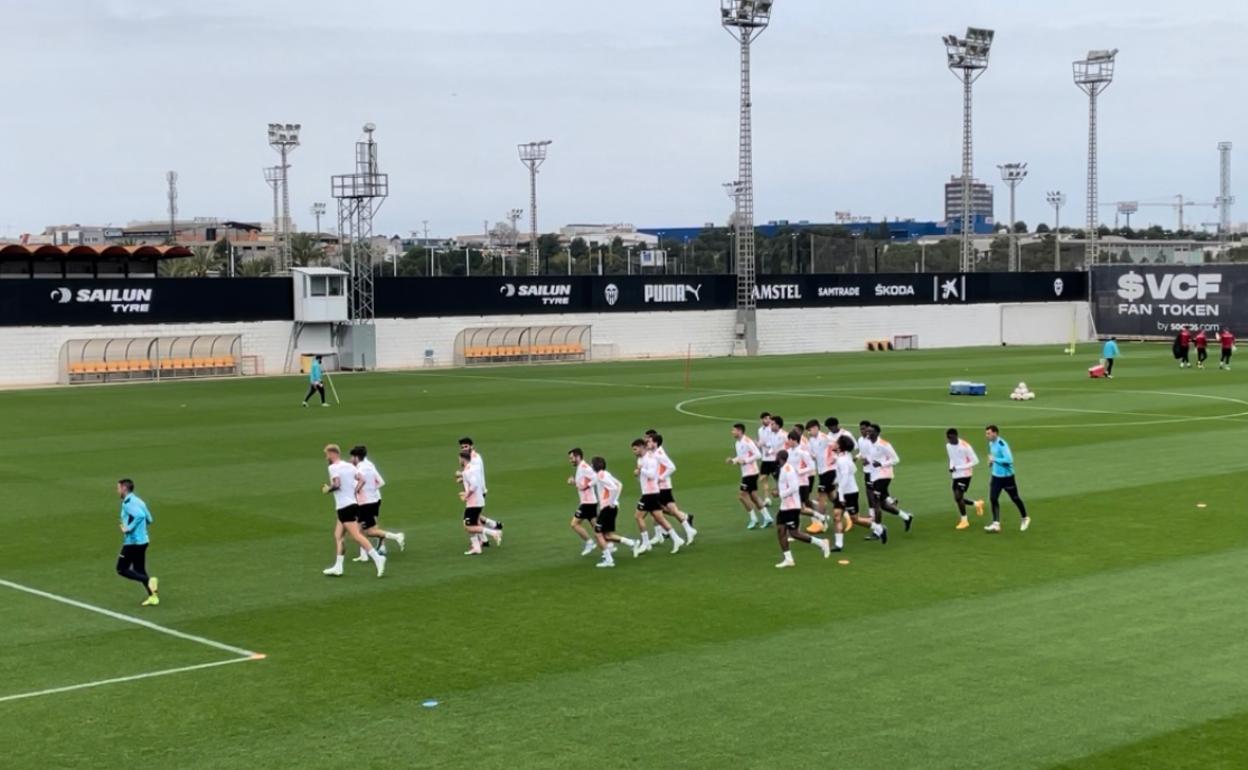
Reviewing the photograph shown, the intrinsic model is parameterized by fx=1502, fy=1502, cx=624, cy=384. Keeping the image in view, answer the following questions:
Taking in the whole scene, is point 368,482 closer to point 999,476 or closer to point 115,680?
point 115,680

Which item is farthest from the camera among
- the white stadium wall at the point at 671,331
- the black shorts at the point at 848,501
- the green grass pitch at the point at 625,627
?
the white stadium wall at the point at 671,331

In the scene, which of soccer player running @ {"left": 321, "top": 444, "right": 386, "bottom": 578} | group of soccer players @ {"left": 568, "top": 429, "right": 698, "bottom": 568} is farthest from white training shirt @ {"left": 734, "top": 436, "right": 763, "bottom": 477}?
soccer player running @ {"left": 321, "top": 444, "right": 386, "bottom": 578}

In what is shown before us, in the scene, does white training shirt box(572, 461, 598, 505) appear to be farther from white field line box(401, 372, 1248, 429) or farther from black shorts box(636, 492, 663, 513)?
white field line box(401, 372, 1248, 429)

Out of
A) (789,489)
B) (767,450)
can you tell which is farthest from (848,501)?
(767,450)

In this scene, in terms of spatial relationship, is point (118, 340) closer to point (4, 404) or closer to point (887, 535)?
point (4, 404)

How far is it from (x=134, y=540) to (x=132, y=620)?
138 cm

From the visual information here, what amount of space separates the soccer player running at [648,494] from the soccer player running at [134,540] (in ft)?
24.3

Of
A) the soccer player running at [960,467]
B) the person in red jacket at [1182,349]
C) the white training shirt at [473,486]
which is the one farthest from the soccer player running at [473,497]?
the person in red jacket at [1182,349]

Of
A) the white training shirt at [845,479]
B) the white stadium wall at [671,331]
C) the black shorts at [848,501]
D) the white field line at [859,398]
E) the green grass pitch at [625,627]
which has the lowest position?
the green grass pitch at [625,627]

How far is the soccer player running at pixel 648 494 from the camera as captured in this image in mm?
23406

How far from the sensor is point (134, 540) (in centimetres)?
2016

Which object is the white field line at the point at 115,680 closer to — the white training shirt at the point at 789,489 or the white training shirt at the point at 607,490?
the white training shirt at the point at 607,490

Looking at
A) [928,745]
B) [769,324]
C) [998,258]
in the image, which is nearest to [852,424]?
[928,745]

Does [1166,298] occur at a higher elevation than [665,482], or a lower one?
higher
